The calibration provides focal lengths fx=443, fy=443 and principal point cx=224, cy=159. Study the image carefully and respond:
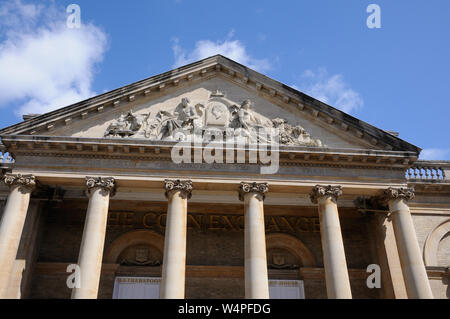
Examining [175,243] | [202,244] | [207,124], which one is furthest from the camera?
[202,244]

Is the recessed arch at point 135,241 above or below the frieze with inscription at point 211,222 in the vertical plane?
below

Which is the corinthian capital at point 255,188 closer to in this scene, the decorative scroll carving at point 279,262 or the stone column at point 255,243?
the stone column at point 255,243

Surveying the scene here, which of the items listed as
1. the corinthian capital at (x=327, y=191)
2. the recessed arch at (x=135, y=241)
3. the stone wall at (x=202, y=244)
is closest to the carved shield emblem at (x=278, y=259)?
the stone wall at (x=202, y=244)

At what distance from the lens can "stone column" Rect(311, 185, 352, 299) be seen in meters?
16.1

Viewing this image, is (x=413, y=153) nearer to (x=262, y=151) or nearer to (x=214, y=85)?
(x=262, y=151)

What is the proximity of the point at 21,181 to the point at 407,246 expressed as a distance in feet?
50.3

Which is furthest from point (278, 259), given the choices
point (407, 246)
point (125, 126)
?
point (125, 126)

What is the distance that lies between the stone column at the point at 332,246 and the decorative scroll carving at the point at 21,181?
37.3 ft

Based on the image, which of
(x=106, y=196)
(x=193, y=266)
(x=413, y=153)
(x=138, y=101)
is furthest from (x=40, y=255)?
(x=413, y=153)

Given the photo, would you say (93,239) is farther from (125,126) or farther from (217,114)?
(217,114)

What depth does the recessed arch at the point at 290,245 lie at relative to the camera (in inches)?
830

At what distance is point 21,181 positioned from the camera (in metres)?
17.4

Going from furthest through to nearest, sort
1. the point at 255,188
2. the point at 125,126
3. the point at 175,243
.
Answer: the point at 125,126 < the point at 255,188 < the point at 175,243

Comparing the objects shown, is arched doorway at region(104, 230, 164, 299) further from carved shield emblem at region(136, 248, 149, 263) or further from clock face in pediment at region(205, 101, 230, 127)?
clock face in pediment at region(205, 101, 230, 127)
